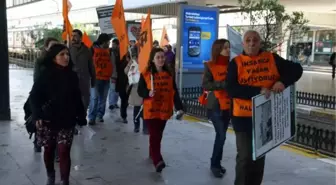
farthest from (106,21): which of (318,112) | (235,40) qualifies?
(318,112)

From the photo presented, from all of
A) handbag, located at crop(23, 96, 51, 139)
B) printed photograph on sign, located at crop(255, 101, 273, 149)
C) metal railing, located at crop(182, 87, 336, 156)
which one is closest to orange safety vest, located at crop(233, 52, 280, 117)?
printed photograph on sign, located at crop(255, 101, 273, 149)

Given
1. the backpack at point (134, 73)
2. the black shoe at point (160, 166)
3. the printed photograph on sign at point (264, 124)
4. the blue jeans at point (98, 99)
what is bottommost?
the black shoe at point (160, 166)

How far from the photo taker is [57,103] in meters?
4.50

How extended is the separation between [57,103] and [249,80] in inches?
78.0

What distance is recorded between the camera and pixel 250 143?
4008 millimetres

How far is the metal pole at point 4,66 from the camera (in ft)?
27.9

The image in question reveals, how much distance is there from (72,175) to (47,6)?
45.9m

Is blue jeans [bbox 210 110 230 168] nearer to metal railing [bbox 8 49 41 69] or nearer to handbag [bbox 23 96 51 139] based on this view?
handbag [bbox 23 96 51 139]

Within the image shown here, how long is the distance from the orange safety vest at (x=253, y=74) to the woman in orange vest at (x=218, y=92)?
1124 millimetres

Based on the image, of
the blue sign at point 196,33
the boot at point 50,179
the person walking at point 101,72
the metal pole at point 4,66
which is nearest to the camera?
the boot at point 50,179

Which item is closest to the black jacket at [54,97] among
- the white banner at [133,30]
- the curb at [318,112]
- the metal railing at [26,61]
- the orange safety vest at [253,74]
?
the orange safety vest at [253,74]

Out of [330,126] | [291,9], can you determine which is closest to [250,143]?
[330,126]

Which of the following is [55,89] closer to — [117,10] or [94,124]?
[117,10]

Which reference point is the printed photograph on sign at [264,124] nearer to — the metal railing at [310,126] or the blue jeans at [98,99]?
the metal railing at [310,126]
